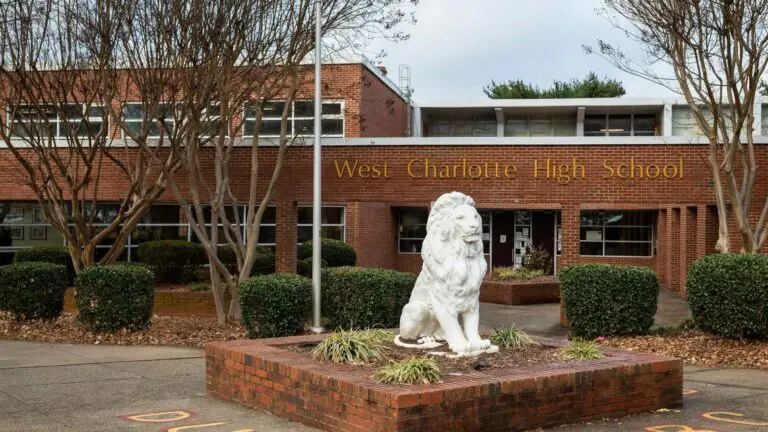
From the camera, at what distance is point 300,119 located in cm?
2325

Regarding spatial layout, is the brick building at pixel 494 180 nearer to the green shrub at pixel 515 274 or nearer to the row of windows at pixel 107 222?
the row of windows at pixel 107 222

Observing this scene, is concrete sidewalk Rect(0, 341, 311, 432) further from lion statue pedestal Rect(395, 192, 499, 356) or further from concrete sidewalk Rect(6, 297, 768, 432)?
lion statue pedestal Rect(395, 192, 499, 356)

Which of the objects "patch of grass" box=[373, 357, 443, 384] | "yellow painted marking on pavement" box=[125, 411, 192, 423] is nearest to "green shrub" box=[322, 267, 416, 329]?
"yellow painted marking on pavement" box=[125, 411, 192, 423]

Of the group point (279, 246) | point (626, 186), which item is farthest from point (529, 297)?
point (279, 246)

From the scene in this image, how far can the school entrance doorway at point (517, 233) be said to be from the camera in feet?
102

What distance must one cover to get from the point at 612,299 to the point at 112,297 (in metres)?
8.26

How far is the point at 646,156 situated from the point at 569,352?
9059 millimetres

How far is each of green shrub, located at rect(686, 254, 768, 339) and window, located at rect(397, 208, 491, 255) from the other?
59.7 feet

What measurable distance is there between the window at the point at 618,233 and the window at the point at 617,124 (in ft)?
17.5

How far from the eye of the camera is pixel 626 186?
17.5m

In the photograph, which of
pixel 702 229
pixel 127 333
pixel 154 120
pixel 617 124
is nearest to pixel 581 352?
pixel 127 333

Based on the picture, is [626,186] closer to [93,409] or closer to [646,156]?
[646,156]

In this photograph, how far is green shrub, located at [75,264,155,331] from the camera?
14641mm

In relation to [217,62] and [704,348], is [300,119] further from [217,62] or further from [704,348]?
[704,348]
